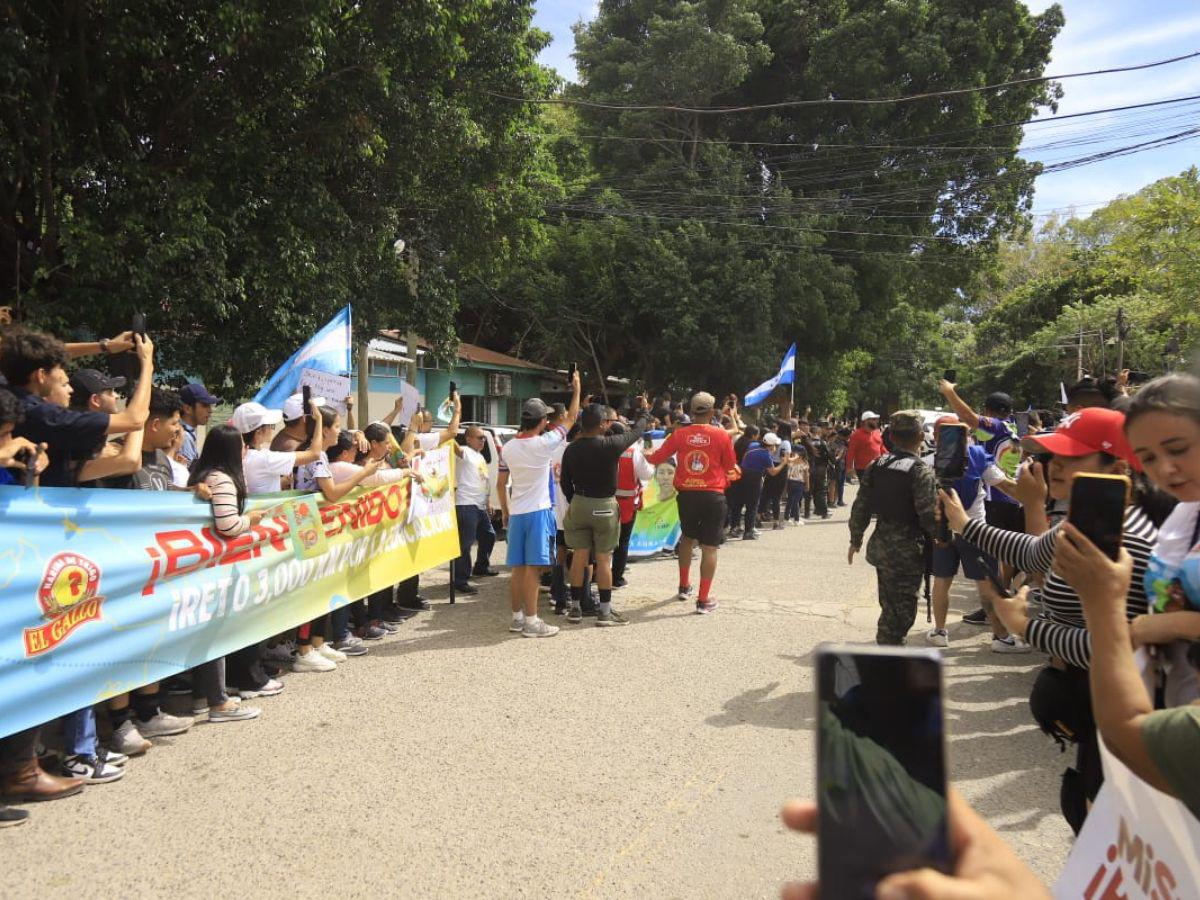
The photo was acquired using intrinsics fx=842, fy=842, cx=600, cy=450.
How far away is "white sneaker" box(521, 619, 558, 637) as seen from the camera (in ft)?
23.5

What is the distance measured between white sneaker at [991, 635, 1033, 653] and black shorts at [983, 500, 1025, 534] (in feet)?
3.19

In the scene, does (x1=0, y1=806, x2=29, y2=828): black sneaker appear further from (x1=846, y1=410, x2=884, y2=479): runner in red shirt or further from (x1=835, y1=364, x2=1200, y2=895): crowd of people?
(x1=846, y1=410, x2=884, y2=479): runner in red shirt

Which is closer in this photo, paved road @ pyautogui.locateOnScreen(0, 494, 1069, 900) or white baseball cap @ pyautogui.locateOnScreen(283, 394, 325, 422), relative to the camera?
paved road @ pyautogui.locateOnScreen(0, 494, 1069, 900)

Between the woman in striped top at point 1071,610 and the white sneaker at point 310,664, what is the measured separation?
475 centimetres

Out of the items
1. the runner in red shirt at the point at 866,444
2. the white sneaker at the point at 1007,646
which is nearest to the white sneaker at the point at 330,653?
the white sneaker at the point at 1007,646

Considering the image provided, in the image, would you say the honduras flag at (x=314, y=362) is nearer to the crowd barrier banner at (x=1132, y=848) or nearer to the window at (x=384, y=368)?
the crowd barrier banner at (x=1132, y=848)

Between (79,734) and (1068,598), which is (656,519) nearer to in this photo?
(79,734)

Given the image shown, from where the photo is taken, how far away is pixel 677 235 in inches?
1061

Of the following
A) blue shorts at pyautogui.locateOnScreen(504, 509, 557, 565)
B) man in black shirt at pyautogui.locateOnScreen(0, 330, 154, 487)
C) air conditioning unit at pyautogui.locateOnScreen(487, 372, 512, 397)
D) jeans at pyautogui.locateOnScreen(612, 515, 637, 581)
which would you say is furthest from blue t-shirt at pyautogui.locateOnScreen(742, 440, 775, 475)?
air conditioning unit at pyautogui.locateOnScreen(487, 372, 512, 397)

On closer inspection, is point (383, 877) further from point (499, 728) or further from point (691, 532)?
point (691, 532)

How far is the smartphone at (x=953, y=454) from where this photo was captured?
4.11 m

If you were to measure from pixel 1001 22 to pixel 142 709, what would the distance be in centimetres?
3031

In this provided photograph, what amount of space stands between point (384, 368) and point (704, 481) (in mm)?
20667

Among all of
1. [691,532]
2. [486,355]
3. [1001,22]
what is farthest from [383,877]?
[1001,22]
